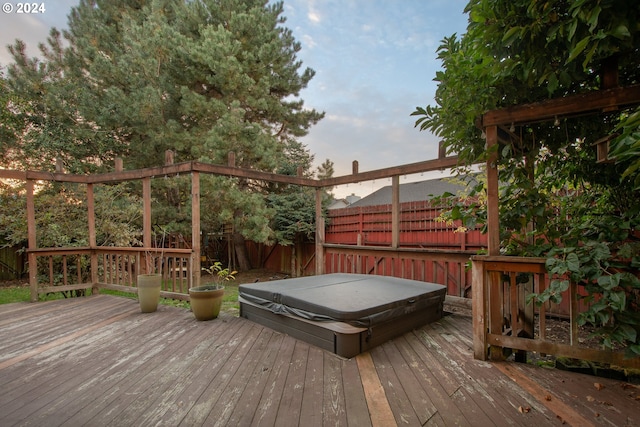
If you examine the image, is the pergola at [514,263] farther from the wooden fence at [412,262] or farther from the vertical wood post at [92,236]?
the vertical wood post at [92,236]

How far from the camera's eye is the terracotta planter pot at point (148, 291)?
3.85m

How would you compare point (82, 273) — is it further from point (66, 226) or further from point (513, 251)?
point (513, 251)

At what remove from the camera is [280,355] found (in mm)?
2477

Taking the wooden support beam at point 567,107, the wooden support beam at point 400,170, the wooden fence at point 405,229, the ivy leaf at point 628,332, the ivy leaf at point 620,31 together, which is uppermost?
the ivy leaf at point 620,31

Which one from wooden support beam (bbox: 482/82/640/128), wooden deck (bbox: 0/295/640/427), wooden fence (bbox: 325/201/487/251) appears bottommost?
wooden deck (bbox: 0/295/640/427)

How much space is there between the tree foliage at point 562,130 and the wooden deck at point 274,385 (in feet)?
1.88

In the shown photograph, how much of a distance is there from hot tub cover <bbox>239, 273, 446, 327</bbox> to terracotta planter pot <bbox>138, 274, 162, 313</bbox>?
1243 millimetres

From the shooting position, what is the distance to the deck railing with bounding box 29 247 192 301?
4312mm

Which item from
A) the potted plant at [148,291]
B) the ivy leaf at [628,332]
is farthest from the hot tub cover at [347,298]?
the ivy leaf at [628,332]

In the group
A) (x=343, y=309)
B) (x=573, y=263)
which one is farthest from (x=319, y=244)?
(x=573, y=263)

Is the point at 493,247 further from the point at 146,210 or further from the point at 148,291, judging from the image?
the point at 146,210

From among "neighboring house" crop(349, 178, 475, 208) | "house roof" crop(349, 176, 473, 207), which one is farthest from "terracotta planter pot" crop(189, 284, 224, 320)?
"house roof" crop(349, 176, 473, 207)

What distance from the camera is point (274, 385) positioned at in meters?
1.96

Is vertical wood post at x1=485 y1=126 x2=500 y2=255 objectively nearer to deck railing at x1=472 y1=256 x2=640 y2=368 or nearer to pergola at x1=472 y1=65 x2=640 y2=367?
pergola at x1=472 y1=65 x2=640 y2=367
